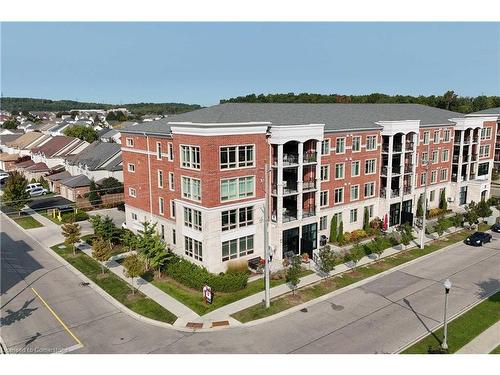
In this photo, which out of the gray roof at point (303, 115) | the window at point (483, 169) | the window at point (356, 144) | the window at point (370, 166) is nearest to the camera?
the gray roof at point (303, 115)

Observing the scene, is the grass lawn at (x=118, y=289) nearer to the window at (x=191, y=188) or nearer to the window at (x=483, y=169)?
the window at (x=191, y=188)

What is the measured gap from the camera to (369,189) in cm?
4466

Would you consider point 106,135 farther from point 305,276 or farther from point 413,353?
point 413,353

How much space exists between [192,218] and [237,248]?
14.1 ft

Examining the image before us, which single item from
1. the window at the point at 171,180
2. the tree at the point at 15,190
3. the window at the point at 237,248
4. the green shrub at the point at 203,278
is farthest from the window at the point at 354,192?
the tree at the point at 15,190

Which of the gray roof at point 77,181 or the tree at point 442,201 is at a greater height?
the gray roof at point 77,181

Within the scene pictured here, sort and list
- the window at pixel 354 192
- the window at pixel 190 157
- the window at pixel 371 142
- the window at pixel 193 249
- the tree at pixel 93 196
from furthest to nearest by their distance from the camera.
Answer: the tree at pixel 93 196, the window at pixel 371 142, the window at pixel 354 192, the window at pixel 193 249, the window at pixel 190 157

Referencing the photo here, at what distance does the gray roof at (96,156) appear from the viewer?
6317cm

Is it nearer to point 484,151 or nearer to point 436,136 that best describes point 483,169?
point 484,151

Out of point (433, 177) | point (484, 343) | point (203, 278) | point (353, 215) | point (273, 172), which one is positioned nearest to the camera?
point (484, 343)

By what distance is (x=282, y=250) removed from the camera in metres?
35.8

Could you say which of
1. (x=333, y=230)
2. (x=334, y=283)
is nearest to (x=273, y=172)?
(x=333, y=230)

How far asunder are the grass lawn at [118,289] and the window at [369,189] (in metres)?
25.8

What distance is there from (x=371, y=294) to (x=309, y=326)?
22.2 ft
